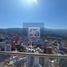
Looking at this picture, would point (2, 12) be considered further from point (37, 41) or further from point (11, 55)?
point (11, 55)

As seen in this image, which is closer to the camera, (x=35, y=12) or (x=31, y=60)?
(x=31, y=60)

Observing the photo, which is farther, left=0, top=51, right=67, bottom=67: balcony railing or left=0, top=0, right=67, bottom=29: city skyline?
left=0, top=0, right=67, bottom=29: city skyline

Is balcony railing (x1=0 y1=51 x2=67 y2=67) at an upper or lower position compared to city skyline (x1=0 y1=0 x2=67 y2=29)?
lower

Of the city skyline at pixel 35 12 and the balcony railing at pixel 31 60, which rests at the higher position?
the city skyline at pixel 35 12

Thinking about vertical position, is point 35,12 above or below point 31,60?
above
